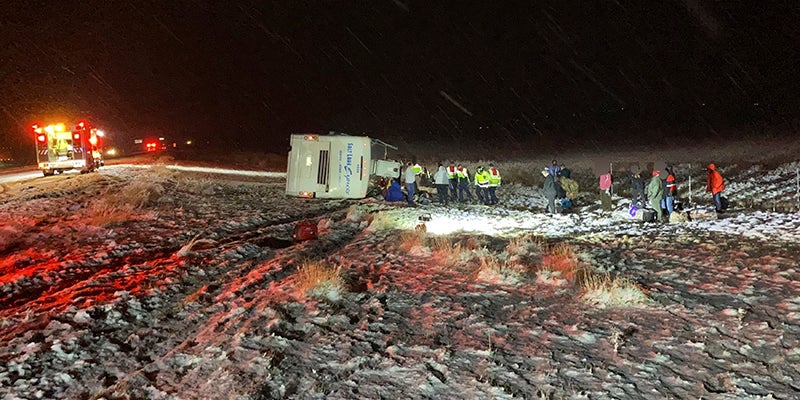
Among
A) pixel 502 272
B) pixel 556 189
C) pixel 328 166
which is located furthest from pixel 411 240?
pixel 328 166

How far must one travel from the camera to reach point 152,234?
13.1 meters

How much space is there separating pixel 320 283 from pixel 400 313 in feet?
4.40

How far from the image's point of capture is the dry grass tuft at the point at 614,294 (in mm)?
7168

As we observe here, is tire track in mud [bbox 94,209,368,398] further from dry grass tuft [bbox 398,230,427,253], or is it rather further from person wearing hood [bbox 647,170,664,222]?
person wearing hood [bbox 647,170,664,222]

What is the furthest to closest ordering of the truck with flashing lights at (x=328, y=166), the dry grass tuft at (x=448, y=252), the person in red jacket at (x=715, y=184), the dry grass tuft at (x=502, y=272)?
the truck with flashing lights at (x=328, y=166) < the person in red jacket at (x=715, y=184) < the dry grass tuft at (x=448, y=252) < the dry grass tuft at (x=502, y=272)

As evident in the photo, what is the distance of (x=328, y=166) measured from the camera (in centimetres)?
1986

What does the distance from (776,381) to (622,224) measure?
9780 mm

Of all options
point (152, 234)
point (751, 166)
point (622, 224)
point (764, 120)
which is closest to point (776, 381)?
point (622, 224)

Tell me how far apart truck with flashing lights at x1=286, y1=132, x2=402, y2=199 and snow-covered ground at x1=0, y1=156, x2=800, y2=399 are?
5900 mm

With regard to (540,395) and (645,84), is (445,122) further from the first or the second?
(540,395)

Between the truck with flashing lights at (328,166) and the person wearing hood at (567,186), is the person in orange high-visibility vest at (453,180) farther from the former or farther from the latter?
the person wearing hood at (567,186)

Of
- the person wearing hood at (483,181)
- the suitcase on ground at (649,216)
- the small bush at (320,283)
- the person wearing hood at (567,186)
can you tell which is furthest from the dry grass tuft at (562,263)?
the person wearing hood at (567,186)

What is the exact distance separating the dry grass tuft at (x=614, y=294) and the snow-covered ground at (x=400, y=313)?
102mm

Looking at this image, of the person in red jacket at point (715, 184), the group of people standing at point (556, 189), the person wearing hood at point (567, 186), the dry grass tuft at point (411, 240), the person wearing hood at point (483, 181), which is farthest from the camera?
the person wearing hood at point (567, 186)
